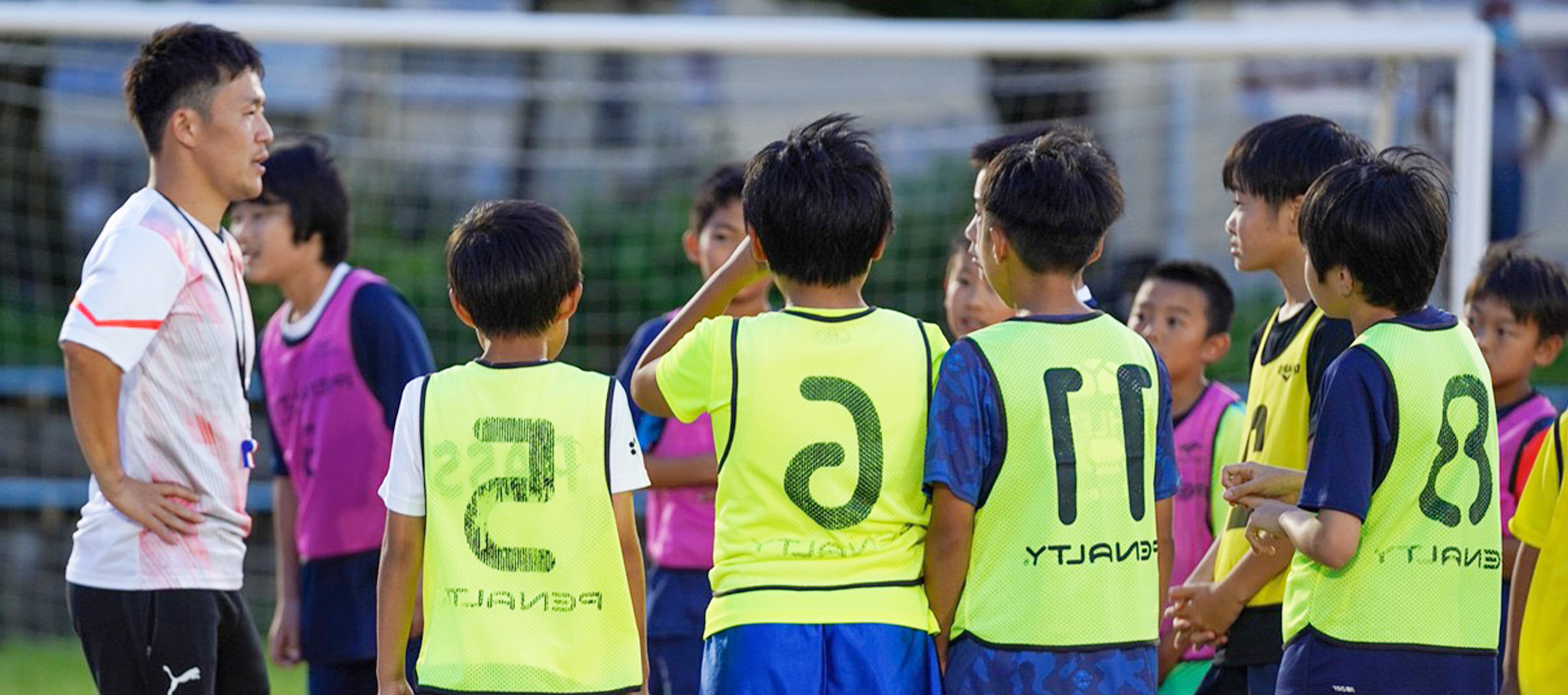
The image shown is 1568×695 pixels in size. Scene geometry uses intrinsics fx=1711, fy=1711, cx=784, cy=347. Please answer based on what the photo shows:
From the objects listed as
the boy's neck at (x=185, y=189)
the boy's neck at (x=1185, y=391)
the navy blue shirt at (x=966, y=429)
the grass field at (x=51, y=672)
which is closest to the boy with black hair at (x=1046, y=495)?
the navy blue shirt at (x=966, y=429)

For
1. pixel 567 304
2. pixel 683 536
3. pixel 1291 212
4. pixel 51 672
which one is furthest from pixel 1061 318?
pixel 51 672

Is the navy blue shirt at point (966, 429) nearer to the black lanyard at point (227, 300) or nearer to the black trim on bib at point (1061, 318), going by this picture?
the black trim on bib at point (1061, 318)

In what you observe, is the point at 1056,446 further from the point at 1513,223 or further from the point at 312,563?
the point at 1513,223

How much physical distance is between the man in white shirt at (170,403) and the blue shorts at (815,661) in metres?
1.26

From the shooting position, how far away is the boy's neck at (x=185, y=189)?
3.56 meters

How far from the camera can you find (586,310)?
28.0 feet

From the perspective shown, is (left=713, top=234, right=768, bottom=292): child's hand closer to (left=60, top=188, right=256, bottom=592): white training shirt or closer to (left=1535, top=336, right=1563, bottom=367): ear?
(left=60, top=188, right=256, bottom=592): white training shirt

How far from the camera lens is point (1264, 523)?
9.52 ft

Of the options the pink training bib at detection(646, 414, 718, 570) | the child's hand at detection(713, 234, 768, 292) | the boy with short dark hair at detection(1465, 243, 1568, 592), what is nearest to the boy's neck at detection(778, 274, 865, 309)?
the child's hand at detection(713, 234, 768, 292)

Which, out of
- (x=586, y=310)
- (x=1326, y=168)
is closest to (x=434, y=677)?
(x=1326, y=168)

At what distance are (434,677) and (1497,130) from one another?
648 centimetres

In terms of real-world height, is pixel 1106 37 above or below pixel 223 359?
above

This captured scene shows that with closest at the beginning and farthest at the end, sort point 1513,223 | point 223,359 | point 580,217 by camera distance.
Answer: point 223,359
point 1513,223
point 580,217

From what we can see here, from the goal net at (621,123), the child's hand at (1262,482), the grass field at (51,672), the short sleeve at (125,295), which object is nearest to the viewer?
the child's hand at (1262,482)
